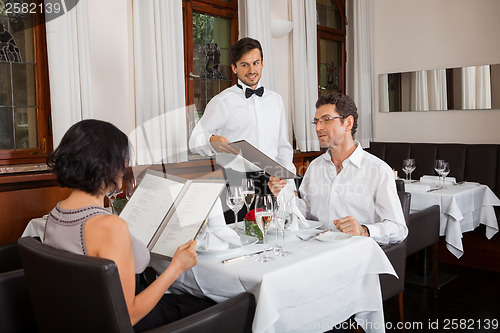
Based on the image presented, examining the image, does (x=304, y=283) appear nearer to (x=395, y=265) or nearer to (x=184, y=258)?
(x=184, y=258)

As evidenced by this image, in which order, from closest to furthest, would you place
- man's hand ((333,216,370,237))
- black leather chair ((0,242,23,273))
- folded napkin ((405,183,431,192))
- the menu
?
the menu, man's hand ((333,216,370,237)), black leather chair ((0,242,23,273)), folded napkin ((405,183,431,192))

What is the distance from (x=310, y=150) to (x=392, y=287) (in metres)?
3.30

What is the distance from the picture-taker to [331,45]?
637 centimetres

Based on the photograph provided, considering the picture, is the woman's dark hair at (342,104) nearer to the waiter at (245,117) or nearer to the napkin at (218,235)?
the napkin at (218,235)

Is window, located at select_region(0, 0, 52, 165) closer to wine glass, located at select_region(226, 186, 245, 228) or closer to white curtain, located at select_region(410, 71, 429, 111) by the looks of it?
wine glass, located at select_region(226, 186, 245, 228)

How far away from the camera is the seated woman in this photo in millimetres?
1384

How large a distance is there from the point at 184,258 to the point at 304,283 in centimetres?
44

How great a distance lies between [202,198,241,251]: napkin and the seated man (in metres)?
0.49

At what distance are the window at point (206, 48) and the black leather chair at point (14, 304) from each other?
→ 2.68 m

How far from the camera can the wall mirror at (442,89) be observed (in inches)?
211

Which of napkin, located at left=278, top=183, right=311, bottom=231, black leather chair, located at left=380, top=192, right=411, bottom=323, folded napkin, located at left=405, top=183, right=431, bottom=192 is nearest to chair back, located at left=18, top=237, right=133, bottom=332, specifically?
napkin, located at left=278, top=183, right=311, bottom=231

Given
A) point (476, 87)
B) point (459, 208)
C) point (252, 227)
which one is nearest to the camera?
point (252, 227)

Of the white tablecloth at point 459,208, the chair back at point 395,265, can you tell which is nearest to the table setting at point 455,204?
the white tablecloth at point 459,208

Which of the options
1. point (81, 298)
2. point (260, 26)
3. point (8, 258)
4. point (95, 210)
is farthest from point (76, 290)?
point (260, 26)
